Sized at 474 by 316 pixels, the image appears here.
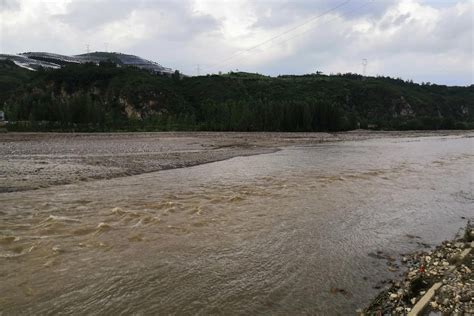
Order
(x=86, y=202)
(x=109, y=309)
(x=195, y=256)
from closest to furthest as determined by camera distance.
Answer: (x=109, y=309) < (x=195, y=256) < (x=86, y=202)

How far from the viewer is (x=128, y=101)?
138750 millimetres

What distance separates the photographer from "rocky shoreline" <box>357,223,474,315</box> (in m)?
6.12

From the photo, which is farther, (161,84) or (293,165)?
(161,84)

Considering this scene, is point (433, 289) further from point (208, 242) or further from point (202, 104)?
point (202, 104)

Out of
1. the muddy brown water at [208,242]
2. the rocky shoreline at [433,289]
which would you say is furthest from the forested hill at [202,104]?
the rocky shoreline at [433,289]

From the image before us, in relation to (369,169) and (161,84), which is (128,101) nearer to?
(161,84)

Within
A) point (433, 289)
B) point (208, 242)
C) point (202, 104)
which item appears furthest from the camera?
point (202, 104)

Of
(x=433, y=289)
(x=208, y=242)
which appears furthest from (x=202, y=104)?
(x=433, y=289)

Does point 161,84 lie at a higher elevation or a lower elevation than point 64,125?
higher

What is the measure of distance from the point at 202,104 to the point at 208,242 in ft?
429

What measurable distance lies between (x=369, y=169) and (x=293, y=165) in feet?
18.0

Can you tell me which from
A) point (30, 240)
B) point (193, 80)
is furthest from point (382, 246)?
point (193, 80)

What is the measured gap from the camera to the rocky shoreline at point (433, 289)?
6121mm

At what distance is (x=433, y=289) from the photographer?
675 centimetres
